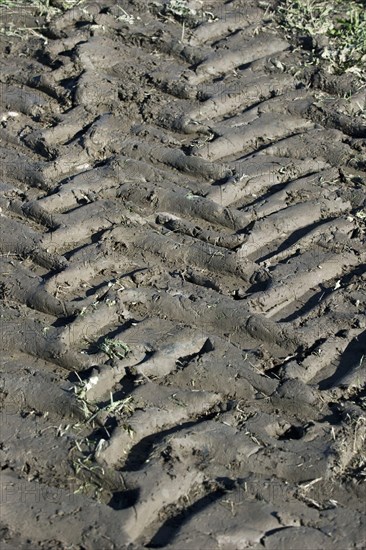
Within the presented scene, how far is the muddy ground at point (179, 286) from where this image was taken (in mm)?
3580

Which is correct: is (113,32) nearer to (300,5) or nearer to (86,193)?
(300,5)

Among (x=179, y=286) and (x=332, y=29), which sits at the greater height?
(x=332, y=29)

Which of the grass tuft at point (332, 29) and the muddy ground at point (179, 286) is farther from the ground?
the grass tuft at point (332, 29)

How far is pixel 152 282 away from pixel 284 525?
1.54 meters

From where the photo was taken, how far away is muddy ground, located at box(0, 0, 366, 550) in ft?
11.7

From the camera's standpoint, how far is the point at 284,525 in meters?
3.47

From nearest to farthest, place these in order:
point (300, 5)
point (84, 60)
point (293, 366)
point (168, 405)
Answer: point (168, 405), point (293, 366), point (84, 60), point (300, 5)

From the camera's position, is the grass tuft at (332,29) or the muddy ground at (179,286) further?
the grass tuft at (332,29)

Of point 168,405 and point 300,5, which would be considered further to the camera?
point 300,5

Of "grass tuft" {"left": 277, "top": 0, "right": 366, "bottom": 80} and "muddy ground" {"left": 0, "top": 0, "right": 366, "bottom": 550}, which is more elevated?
"grass tuft" {"left": 277, "top": 0, "right": 366, "bottom": 80}

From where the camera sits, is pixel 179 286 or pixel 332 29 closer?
pixel 179 286

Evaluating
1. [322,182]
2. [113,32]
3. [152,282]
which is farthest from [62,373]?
[113,32]

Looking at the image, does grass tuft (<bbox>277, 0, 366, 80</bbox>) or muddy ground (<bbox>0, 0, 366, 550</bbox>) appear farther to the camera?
grass tuft (<bbox>277, 0, 366, 80</bbox>)

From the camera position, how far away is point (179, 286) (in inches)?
183
